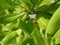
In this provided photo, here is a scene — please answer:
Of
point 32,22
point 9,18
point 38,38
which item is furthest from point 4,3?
point 38,38

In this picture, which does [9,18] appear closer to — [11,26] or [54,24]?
[11,26]

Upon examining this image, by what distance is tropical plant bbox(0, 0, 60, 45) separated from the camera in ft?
3.38

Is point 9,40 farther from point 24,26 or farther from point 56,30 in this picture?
point 56,30

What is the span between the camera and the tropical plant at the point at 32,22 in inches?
40.6

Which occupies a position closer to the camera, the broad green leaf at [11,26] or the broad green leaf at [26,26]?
the broad green leaf at [26,26]

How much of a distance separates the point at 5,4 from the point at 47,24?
0.92 feet

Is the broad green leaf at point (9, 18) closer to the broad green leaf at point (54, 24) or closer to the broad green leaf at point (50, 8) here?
the broad green leaf at point (50, 8)

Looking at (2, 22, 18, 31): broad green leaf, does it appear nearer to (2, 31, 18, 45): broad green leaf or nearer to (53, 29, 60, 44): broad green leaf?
(2, 31, 18, 45): broad green leaf

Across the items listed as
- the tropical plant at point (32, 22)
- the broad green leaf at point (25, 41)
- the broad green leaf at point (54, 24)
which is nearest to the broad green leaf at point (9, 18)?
the tropical plant at point (32, 22)

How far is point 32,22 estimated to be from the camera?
1.19 metres

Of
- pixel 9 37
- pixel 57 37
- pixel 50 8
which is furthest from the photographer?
pixel 9 37

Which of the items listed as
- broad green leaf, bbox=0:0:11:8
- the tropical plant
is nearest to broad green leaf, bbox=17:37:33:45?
the tropical plant

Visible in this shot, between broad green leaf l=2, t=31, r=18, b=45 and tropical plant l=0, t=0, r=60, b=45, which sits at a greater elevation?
tropical plant l=0, t=0, r=60, b=45

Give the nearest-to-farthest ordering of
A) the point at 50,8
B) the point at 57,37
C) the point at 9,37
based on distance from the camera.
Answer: the point at 57,37
the point at 50,8
the point at 9,37
